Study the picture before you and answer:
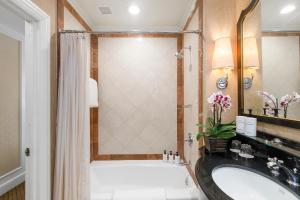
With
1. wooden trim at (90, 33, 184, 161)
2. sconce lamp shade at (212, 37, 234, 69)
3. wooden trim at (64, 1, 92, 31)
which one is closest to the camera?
sconce lamp shade at (212, 37, 234, 69)

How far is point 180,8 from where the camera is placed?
94.1 inches

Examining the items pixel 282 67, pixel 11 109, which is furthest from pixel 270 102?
pixel 11 109

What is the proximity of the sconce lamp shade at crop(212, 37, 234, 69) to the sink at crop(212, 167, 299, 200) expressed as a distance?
0.92m

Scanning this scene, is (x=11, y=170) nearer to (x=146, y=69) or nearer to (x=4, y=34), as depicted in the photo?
(x=4, y=34)

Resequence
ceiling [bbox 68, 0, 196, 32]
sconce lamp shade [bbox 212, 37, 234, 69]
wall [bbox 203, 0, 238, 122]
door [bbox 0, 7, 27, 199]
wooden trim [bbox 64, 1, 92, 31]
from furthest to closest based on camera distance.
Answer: door [bbox 0, 7, 27, 199], ceiling [bbox 68, 0, 196, 32], wooden trim [bbox 64, 1, 92, 31], wall [bbox 203, 0, 238, 122], sconce lamp shade [bbox 212, 37, 234, 69]

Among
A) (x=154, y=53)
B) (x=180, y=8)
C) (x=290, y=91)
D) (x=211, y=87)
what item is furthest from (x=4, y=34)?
(x=290, y=91)

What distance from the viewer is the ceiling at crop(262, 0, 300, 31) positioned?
1.15 metres

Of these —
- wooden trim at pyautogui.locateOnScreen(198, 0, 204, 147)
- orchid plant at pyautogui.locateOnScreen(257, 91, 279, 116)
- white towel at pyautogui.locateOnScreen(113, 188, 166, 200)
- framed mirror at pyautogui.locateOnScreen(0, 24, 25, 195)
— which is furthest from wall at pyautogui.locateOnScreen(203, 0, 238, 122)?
framed mirror at pyautogui.locateOnScreen(0, 24, 25, 195)

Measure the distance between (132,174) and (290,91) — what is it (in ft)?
7.19

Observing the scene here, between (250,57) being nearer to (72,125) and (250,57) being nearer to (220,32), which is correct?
(220,32)

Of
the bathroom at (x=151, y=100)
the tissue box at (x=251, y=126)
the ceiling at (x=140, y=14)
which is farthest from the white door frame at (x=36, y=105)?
the tissue box at (x=251, y=126)

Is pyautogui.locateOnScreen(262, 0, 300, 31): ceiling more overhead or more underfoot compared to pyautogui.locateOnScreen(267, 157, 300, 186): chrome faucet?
more overhead

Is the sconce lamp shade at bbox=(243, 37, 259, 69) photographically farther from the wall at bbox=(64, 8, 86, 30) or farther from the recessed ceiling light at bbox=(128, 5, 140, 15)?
the wall at bbox=(64, 8, 86, 30)

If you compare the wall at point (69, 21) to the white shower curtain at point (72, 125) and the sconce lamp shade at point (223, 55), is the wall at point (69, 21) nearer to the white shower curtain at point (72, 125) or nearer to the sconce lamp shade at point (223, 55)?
the white shower curtain at point (72, 125)
